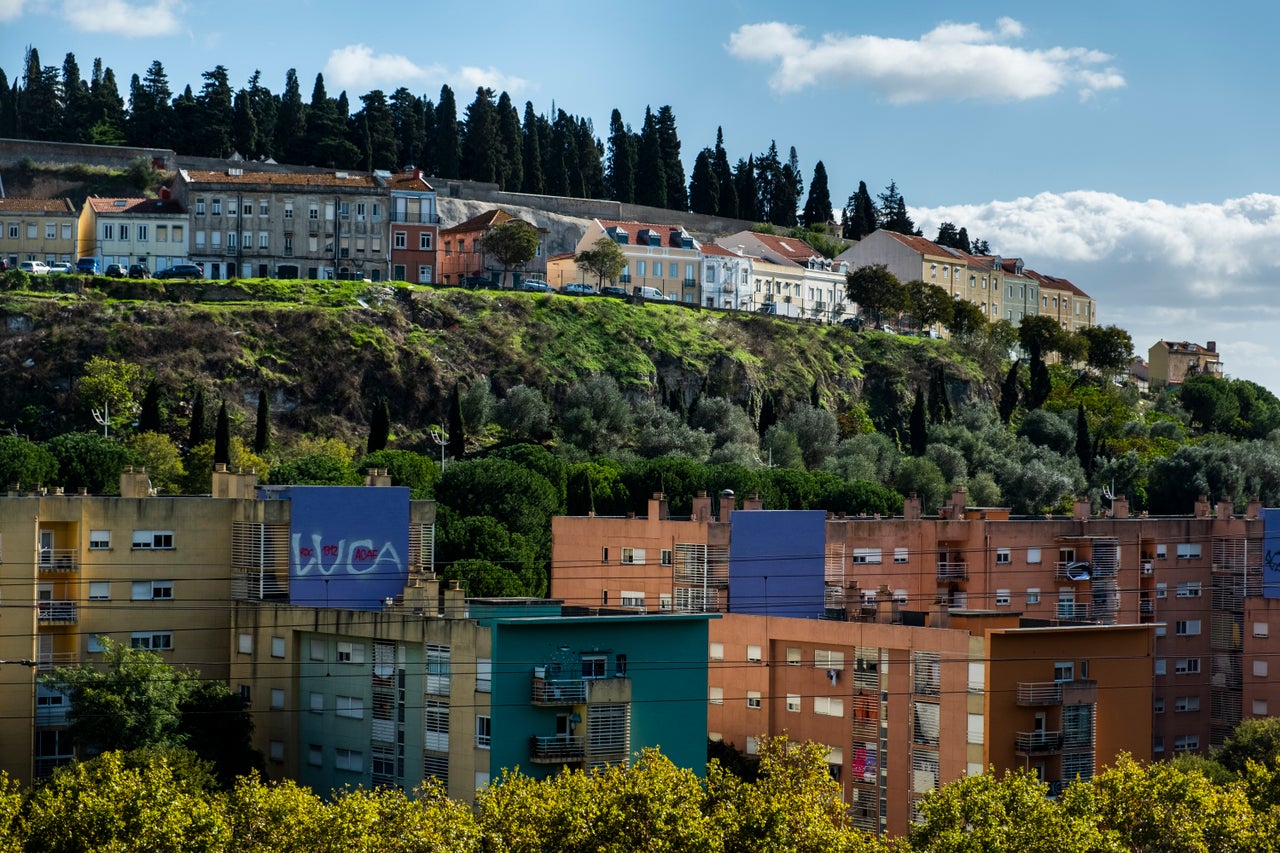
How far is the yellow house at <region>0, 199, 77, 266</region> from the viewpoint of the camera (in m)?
119

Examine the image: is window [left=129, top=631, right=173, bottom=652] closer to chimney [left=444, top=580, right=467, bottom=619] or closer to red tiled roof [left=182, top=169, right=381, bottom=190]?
chimney [left=444, top=580, right=467, bottom=619]

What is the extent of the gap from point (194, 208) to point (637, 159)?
1842 inches

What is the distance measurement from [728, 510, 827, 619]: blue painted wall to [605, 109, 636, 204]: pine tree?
307 feet

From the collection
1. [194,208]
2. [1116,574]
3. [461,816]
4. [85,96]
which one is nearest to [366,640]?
[461,816]

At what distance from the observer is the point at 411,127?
5896 inches

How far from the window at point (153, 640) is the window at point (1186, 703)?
36925mm

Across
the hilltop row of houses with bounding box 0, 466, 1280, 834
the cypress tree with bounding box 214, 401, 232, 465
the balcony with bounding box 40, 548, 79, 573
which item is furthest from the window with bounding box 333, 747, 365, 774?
the cypress tree with bounding box 214, 401, 232, 465

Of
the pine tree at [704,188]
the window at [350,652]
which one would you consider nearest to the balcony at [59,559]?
the window at [350,652]

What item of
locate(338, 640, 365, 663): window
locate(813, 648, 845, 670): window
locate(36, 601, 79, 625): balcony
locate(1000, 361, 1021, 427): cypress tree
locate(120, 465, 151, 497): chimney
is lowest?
locate(813, 648, 845, 670): window

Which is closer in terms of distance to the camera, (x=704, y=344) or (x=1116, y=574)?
(x=1116, y=574)

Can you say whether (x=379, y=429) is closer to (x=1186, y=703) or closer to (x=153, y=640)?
(x=1186, y=703)

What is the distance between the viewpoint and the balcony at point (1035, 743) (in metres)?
48.1

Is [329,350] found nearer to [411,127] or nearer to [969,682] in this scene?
[411,127]

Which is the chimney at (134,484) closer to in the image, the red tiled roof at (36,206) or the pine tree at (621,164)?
the red tiled roof at (36,206)
